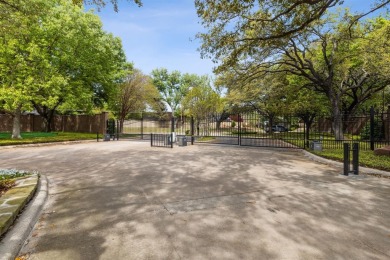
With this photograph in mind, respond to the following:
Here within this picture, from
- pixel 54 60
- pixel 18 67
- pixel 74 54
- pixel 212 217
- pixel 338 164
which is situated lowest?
pixel 212 217

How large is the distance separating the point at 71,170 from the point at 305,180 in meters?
7.59

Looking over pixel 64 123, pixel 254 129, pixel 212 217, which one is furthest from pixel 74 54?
pixel 212 217

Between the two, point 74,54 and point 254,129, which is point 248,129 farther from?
point 74,54

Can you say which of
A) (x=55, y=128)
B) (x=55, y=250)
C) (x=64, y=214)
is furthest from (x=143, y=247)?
(x=55, y=128)

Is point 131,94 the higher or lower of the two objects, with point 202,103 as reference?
higher

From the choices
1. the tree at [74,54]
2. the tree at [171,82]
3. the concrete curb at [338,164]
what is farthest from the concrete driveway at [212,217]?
the tree at [171,82]

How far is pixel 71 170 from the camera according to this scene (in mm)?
7910

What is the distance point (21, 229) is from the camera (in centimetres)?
343

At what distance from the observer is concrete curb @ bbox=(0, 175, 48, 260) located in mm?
2865

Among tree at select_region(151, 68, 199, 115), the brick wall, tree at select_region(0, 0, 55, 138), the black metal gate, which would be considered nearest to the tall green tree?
the black metal gate

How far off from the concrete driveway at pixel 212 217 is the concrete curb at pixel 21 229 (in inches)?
4.5

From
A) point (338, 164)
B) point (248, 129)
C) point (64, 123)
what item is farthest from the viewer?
point (64, 123)

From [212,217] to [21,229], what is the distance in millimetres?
2956

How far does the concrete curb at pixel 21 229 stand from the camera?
2.87 metres
